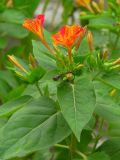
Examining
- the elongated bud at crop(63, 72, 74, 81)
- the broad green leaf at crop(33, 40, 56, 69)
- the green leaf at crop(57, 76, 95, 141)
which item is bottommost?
the green leaf at crop(57, 76, 95, 141)

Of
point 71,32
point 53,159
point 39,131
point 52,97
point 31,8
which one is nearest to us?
point 71,32

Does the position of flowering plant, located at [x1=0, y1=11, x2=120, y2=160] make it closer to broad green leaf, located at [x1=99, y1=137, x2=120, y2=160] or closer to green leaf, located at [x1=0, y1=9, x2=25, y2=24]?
broad green leaf, located at [x1=99, y1=137, x2=120, y2=160]

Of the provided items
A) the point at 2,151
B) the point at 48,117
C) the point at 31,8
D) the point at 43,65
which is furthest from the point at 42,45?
the point at 31,8

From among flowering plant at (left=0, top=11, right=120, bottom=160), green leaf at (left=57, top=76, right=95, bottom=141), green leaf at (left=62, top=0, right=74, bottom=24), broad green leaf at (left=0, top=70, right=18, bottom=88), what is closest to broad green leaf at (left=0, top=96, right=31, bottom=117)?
flowering plant at (left=0, top=11, right=120, bottom=160)

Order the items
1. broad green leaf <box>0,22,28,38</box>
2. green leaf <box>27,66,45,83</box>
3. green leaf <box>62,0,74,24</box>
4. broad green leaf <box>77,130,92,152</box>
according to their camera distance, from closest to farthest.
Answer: green leaf <box>27,66,45,83</box>, broad green leaf <box>77,130,92,152</box>, broad green leaf <box>0,22,28,38</box>, green leaf <box>62,0,74,24</box>

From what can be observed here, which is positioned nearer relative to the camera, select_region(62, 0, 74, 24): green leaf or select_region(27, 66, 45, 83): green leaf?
select_region(27, 66, 45, 83): green leaf

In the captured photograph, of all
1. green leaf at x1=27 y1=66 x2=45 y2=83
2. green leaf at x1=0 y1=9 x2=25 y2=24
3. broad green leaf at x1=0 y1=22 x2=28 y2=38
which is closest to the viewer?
green leaf at x1=27 y1=66 x2=45 y2=83

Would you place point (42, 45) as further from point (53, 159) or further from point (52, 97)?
point (53, 159)
